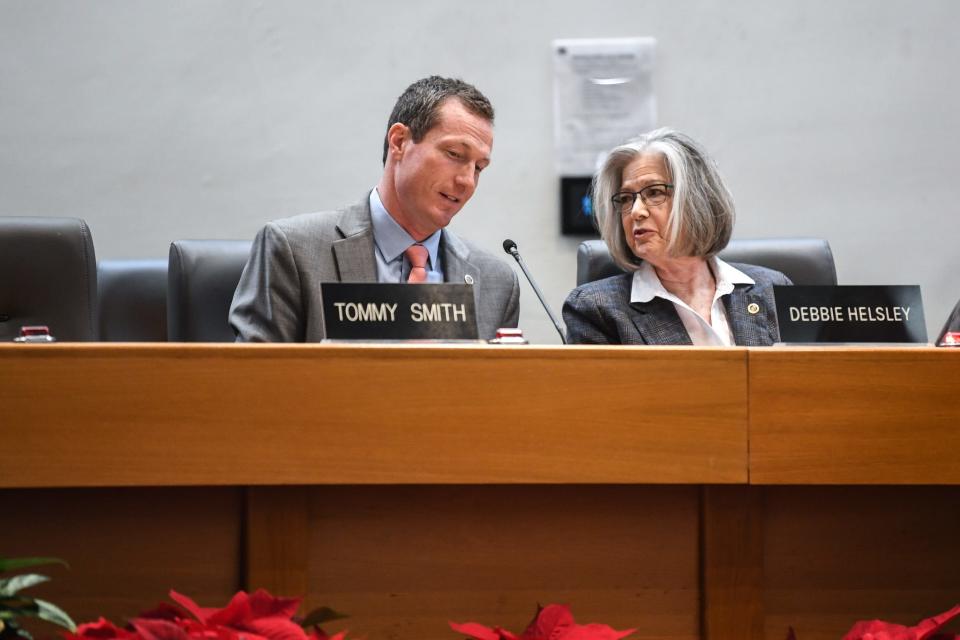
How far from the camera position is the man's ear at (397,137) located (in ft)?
6.72

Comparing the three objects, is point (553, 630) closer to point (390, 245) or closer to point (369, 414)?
point (369, 414)

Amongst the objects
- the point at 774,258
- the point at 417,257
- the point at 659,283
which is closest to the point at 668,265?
the point at 659,283

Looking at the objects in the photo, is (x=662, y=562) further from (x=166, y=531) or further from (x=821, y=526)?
(x=166, y=531)

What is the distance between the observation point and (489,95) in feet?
9.21

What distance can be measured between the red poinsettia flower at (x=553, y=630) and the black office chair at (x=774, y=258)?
1460 mm

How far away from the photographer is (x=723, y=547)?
1.04m

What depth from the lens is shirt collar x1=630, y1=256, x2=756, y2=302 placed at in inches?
80.3

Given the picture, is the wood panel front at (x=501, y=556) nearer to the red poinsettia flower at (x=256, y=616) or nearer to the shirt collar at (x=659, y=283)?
the red poinsettia flower at (x=256, y=616)

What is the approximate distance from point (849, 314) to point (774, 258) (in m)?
0.90

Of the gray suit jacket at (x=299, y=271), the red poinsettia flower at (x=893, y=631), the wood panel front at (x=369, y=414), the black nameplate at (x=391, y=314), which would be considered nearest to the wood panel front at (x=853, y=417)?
the wood panel front at (x=369, y=414)

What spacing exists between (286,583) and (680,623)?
0.39 m

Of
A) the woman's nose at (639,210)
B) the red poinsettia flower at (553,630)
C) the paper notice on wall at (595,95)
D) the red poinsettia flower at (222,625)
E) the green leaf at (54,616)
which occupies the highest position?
the paper notice on wall at (595,95)

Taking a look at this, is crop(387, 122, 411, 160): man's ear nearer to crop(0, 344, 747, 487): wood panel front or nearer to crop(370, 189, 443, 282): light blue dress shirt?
crop(370, 189, 443, 282): light blue dress shirt

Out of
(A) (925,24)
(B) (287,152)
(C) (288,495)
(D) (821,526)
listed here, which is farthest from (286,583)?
(A) (925,24)
